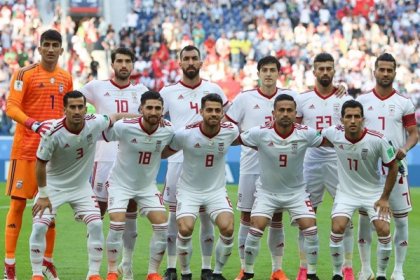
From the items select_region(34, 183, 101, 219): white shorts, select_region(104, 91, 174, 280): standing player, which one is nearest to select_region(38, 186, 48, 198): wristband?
select_region(34, 183, 101, 219): white shorts

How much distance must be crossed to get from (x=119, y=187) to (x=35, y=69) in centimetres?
140

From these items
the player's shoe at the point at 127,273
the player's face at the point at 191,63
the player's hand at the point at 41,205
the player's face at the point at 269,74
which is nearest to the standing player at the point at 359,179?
the player's face at the point at 269,74

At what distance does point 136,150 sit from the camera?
10.3 metres

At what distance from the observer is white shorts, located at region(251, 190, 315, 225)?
10344 millimetres

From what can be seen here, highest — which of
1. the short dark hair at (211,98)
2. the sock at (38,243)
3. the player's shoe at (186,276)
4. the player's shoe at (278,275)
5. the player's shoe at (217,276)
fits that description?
the short dark hair at (211,98)

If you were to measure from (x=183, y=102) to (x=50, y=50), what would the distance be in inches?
59.9

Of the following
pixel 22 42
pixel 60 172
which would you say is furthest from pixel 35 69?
pixel 22 42

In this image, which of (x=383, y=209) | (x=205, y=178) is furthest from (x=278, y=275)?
(x=383, y=209)

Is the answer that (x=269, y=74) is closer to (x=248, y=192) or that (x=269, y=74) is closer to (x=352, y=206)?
(x=248, y=192)

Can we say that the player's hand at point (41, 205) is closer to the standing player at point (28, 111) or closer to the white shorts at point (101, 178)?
the standing player at point (28, 111)

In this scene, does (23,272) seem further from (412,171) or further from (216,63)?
(216,63)

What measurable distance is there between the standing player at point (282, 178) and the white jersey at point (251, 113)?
531 mm

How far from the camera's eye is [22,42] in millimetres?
27609

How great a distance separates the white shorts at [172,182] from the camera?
428 inches
